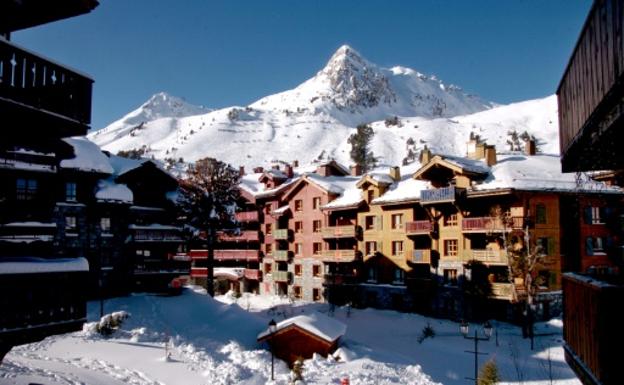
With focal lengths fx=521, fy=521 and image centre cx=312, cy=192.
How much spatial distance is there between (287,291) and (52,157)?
51.2 meters

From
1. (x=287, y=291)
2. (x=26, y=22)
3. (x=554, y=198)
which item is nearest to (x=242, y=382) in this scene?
(x=26, y=22)

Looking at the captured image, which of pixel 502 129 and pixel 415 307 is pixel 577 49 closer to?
pixel 415 307

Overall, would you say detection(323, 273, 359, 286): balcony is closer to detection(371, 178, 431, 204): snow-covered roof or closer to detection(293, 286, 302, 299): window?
detection(293, 286, 302, 299): window

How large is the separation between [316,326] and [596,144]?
83.8 ft

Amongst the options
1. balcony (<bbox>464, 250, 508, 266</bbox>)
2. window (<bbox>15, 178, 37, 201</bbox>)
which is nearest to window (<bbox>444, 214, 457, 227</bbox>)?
balcony (<bbox>464, 250, 508, 266</bbox>)

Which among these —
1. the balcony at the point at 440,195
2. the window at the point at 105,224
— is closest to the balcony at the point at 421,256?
the balcony at the point at 440,195

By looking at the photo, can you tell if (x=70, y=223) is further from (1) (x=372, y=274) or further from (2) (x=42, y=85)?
(2) (x=42, y=85)

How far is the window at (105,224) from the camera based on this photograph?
3894 cm

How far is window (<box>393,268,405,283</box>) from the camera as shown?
1850 inches

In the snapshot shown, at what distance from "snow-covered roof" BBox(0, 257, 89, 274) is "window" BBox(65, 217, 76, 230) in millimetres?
29758

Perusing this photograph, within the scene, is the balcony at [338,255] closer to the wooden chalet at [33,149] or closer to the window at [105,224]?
the window at [105,224]

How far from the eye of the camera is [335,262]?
53125mm

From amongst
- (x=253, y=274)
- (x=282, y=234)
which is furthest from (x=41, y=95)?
(x=253, y=274)

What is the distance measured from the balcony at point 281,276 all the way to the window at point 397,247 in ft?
50.5
